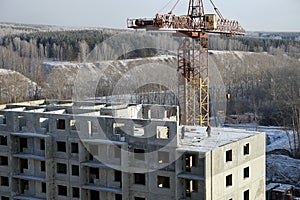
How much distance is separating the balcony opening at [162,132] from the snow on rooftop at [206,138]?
0.62m

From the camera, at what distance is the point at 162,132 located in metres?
16.9

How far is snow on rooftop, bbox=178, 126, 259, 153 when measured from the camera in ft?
54.2

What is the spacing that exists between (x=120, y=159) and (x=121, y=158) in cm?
26

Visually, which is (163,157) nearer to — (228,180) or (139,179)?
(139,179)

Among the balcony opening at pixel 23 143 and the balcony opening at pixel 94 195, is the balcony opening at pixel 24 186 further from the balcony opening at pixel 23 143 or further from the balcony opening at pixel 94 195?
the balcony opening at pixel 94 195

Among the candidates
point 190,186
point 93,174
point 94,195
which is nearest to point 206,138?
point 190,186

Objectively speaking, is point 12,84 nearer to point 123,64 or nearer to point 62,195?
point 123,64

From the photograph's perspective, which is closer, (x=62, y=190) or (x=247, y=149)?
(x=247, y=149)

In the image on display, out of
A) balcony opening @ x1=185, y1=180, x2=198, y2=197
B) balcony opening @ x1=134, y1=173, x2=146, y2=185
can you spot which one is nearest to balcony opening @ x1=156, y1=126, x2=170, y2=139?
balcony opening @ x1=134, y1=173, x2=146, y2=185

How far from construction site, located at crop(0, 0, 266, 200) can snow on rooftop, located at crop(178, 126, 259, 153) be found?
0.11 feet

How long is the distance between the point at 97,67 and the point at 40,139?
159 feet

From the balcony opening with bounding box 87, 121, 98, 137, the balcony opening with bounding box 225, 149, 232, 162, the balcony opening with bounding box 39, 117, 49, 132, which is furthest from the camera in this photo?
the balcony opening with bounding box 39, 117, 49, 132

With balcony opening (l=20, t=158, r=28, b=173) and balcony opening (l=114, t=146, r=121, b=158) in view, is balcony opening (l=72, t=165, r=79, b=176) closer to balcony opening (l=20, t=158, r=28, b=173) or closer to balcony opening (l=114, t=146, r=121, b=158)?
balcony opening (l=114, t=146, r=121, b=158)

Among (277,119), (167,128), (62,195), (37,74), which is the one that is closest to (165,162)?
(167,128)
